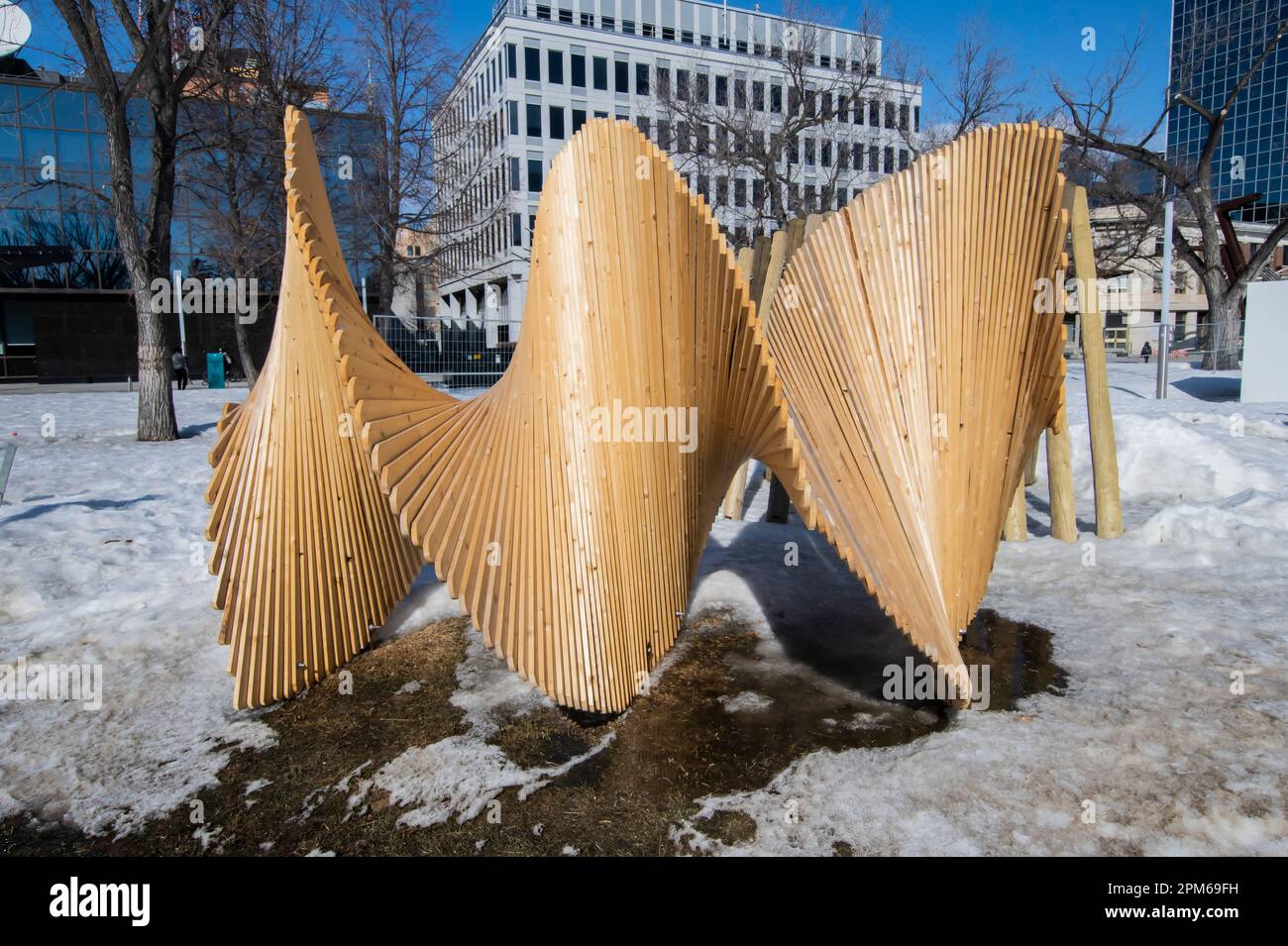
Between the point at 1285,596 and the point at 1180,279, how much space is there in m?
55.3

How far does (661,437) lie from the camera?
4238mm

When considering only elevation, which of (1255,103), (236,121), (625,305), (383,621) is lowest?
(383,621)

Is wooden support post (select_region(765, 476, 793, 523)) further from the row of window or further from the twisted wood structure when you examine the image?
the row of window

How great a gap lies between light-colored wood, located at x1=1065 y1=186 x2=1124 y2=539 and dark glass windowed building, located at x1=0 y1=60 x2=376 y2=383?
2469 cm

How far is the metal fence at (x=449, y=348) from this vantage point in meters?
18.8

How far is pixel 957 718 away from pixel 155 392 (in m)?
13.1

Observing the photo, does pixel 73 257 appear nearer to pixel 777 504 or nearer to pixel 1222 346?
pixel 777 504

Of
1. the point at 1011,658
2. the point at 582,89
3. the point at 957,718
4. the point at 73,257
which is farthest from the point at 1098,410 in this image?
the point at 582,89

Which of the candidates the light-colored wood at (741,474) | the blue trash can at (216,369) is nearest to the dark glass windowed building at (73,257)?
the blue trash can at (216,369)

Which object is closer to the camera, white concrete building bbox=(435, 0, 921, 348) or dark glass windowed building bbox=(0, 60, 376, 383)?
dark glass windowed building bbox=(0, 60, 376, 383)

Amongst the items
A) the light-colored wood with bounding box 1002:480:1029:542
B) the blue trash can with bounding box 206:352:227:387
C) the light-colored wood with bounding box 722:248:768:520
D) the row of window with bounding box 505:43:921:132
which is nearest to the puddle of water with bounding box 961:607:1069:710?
the light-colored wood with bounding box 1002:480:1029:542

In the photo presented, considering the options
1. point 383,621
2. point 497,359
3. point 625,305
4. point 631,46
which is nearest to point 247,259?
point 497,359

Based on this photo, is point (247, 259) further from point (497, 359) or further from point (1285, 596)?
point (1285, 596)

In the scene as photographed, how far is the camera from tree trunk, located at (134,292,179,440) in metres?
12.8
